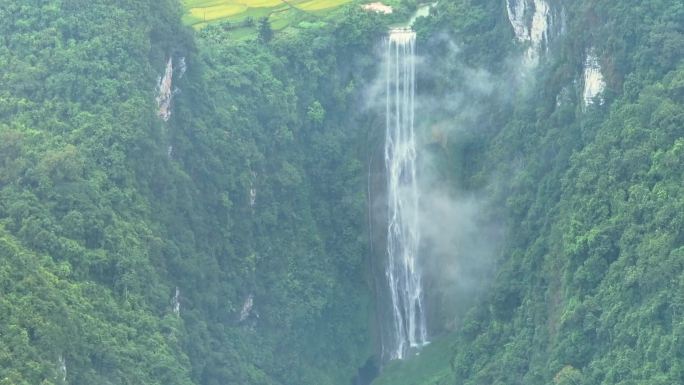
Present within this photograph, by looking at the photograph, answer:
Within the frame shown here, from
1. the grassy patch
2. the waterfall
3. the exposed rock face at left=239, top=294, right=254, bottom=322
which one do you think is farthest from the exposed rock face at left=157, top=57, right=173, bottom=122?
the grassy patch

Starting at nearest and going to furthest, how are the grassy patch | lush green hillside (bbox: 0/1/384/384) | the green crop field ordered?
lush green hillside (bbox: 0/1/384/384) < the grassy patch < the green crop field

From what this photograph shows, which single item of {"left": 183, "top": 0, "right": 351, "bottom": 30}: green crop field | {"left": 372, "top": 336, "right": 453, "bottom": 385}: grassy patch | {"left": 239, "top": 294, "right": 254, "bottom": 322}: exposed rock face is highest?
{"left": 183, "top": 0, "right": 351, "bottom": 30}: green crop field

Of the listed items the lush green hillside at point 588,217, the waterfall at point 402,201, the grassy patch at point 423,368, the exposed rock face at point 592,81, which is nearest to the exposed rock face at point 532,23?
the lush green hillside at point 588,217

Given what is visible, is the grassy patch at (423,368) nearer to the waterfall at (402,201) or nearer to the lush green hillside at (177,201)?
the waterfall at (402,201)

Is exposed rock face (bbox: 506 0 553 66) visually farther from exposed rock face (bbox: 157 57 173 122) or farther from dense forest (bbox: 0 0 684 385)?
exposed rock face (bbox: 157 57 173 122)

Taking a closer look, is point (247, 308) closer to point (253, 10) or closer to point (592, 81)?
point (253, 10)

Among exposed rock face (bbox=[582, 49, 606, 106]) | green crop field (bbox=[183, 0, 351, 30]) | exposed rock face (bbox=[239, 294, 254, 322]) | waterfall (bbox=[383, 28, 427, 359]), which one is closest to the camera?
exposed rock face (bbox=[582, 49, 606, 106])

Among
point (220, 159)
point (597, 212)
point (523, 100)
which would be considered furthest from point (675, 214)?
point (220, 159)

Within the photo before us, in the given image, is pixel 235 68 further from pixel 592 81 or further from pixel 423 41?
pixel 592 81
